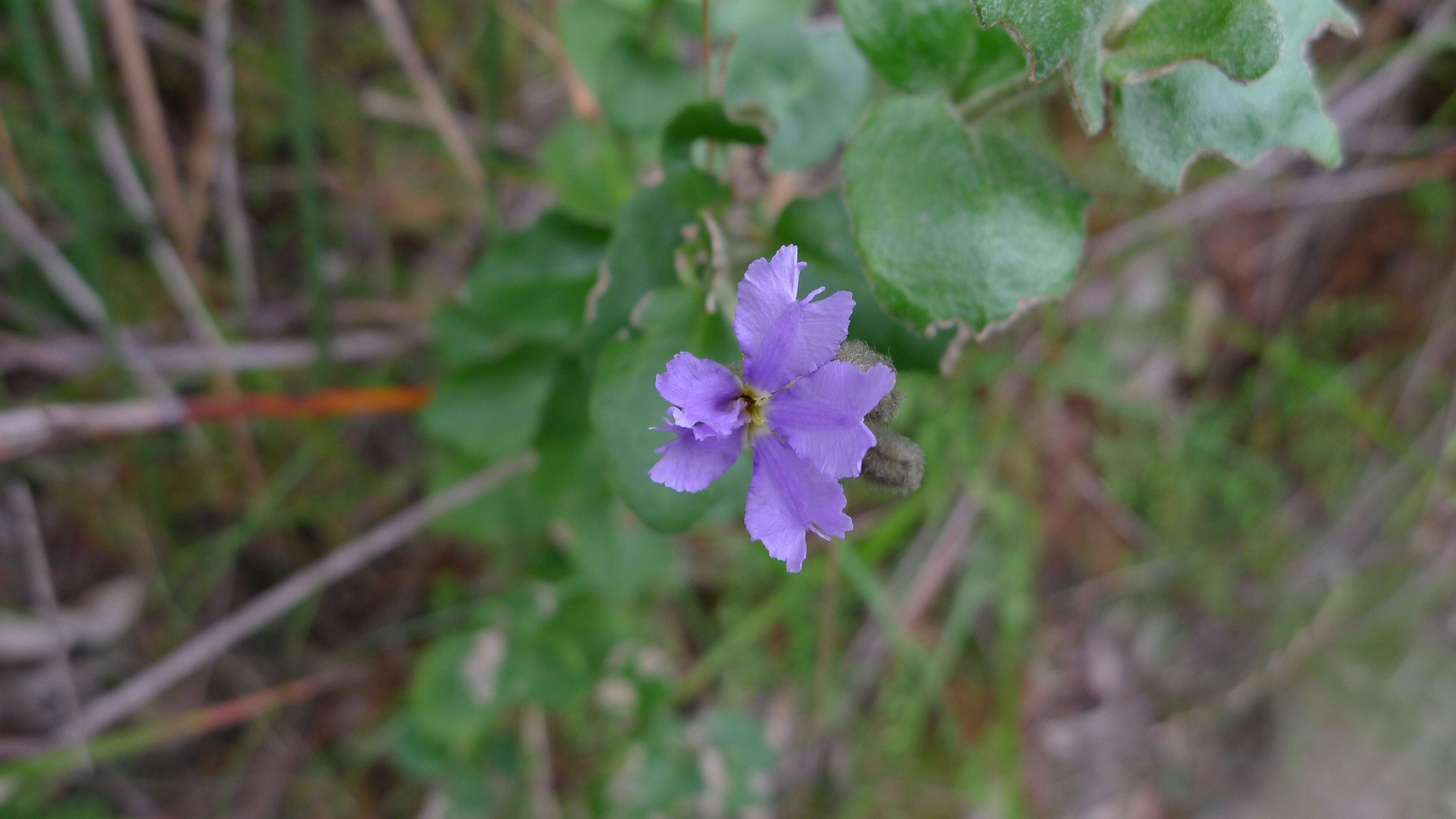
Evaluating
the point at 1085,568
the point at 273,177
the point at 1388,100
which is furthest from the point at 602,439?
the point at 1388,100

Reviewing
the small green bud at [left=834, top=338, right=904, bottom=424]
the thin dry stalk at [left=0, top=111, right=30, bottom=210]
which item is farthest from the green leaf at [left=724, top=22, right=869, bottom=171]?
the thin dry stalk at [left=0, top=111, right=30, bottom=210]

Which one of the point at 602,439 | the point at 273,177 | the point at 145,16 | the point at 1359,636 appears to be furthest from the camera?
the point at 1359,636

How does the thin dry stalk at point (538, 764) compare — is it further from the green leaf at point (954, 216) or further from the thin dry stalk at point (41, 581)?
the green leaf at point (954, 216)

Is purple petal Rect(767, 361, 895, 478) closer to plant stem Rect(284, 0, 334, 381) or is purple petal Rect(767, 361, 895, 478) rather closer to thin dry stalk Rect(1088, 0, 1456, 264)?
plant stem Rect(284, 0, 334, 381)

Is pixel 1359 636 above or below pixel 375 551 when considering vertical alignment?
below

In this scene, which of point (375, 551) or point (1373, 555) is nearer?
point (375, 551)

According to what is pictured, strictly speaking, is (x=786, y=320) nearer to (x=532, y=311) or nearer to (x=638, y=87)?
(x=532, y=311)

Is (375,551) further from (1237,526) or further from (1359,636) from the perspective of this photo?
(1359,636)

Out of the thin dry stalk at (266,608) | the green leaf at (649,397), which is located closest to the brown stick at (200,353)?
the thin dry stalk at (266,608)
